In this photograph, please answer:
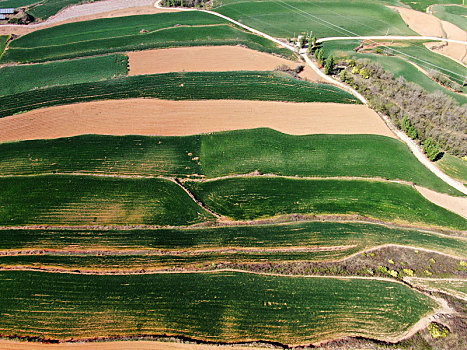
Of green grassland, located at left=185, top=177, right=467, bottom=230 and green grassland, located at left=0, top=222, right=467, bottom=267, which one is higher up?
green grassland, located at left=185, top=177, right=467, bottom=230

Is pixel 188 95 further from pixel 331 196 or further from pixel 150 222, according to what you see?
pixel 331 196

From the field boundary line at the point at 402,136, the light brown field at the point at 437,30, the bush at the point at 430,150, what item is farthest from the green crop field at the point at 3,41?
the light brown field at the point at 437,30

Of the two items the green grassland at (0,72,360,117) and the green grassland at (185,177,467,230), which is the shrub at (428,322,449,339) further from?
the green grassland at (0,72,360,117)

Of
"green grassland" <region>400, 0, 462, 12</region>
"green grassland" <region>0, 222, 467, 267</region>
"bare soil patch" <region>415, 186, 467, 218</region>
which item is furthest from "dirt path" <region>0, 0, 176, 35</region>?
"bare soil patch" <region>415, 186, 467, 218</region>

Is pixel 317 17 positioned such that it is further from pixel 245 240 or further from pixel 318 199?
pixel 245 240

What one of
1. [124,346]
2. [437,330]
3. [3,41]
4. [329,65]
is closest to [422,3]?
[329,65]

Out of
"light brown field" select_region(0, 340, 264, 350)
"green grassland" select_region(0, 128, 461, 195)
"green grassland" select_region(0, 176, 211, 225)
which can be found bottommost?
"light brown field" select_region(0, 340, 264, 350)

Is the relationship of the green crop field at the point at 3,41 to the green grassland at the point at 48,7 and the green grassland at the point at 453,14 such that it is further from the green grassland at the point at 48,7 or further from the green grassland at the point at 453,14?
the green grassland at the point at 453,14
